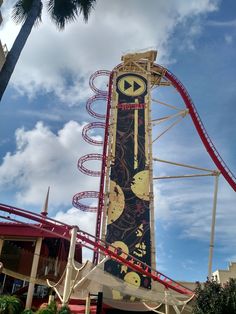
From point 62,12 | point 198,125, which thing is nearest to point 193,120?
point 198,125

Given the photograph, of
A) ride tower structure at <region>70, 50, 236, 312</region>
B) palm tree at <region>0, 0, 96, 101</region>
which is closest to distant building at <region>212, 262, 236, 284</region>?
ride tower structure at <region>70, 50, 236, 312</region>

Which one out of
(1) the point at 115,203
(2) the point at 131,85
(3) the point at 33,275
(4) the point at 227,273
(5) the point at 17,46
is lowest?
(3) the point at 33,275

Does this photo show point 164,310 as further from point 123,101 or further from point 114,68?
point 114,68

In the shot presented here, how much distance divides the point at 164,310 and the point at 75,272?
5.06 metres

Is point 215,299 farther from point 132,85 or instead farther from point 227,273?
point 132,85

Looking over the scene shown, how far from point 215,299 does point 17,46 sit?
11151 mm

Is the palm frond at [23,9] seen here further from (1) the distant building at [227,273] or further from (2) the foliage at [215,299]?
(1) the distant building at [227,273]

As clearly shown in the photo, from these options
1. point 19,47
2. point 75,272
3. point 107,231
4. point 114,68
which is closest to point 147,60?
point 114,68

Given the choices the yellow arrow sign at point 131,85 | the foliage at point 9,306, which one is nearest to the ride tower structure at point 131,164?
the yellow arrow sign at point 131,85

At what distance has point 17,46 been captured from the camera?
39.3 feet

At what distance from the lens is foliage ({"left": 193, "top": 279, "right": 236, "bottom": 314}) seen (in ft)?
39.1

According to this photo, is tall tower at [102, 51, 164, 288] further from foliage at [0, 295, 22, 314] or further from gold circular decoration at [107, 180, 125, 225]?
foliage at [0, 295, 22, 314]

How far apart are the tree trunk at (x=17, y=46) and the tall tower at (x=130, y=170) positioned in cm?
1483

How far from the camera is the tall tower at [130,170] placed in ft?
77.9
